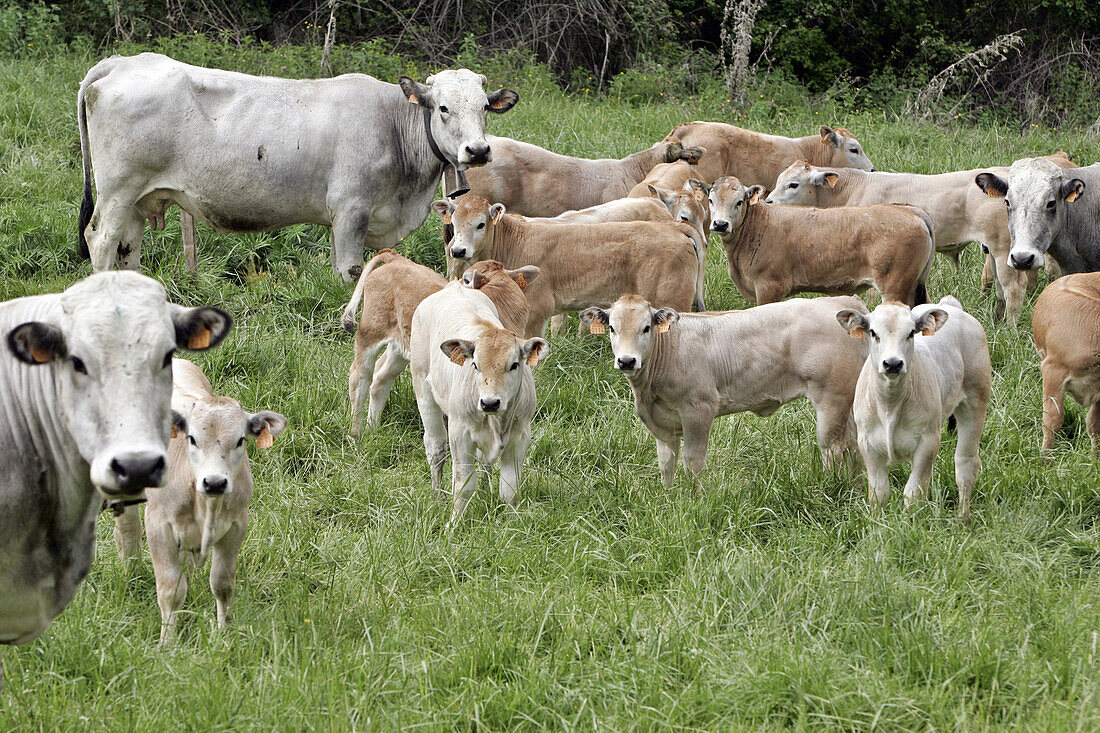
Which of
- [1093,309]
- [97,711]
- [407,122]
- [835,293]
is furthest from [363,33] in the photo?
[97,711]

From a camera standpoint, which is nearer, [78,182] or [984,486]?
[984,486]

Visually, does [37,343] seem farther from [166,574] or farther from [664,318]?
[664,318]

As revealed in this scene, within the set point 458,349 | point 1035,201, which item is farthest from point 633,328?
point 1035,201

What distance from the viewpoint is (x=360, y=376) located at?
26.7 feet

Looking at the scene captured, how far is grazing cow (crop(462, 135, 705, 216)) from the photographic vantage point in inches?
449

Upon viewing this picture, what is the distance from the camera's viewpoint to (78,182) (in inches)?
461

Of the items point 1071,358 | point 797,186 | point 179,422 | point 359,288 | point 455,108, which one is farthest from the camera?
point 797,186

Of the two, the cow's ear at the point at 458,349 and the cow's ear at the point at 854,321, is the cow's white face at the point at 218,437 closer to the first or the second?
the cow's ear at the point at 458,349


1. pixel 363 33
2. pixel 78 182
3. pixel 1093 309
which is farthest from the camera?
pixel 363 33

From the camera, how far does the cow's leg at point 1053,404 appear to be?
7.40 m

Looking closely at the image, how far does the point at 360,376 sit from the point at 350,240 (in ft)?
5.89

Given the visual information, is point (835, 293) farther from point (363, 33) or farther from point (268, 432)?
point (363, 33)

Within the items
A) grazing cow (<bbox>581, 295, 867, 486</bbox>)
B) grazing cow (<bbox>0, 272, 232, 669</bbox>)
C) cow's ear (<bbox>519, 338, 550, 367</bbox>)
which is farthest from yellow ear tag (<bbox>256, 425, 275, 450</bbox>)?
grazing cow (<bbox>581, 295, 867, 486</bbox>)

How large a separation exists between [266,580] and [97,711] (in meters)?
1.56
